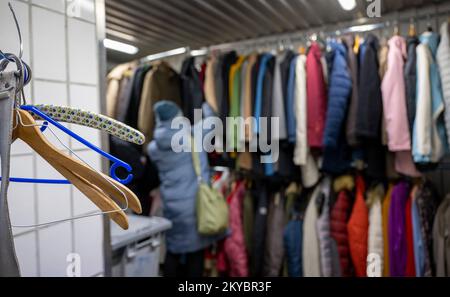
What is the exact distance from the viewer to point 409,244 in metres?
1.31

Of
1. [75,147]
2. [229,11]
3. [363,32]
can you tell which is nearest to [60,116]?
[75,147]

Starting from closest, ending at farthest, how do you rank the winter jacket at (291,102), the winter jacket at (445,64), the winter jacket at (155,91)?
the winter jacket at (445,64) → the winter jacket at (291,102) → the winter jacket at (155,91)

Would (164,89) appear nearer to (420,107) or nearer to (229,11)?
(229,11)

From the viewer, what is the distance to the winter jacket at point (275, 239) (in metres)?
1.63

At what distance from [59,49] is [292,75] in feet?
3.60

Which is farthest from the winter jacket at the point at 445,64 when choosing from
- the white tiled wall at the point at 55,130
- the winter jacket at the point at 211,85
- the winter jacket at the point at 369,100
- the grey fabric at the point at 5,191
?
the grey fabric at the point at 5,191

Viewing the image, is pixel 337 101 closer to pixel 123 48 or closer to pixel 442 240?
pixel 442 240

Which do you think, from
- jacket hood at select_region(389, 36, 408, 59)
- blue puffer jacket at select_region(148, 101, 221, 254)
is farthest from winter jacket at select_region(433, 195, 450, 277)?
blue puffer jacket at select_region(148, 101, 221, 254)

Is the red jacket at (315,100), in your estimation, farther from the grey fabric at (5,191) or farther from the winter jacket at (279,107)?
the grey fabric at (5,191)

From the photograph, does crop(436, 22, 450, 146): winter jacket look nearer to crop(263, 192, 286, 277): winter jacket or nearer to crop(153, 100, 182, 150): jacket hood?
crop(263, 192, 286, 277): winter jacket

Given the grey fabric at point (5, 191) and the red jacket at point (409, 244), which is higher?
the grey fabric at point (5, 191)

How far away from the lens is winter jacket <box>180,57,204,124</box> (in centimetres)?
171

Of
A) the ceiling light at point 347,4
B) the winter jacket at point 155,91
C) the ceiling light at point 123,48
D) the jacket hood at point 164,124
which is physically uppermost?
the ceiling light at point 347,4

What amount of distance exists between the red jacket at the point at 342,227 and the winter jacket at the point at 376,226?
0.35ft
